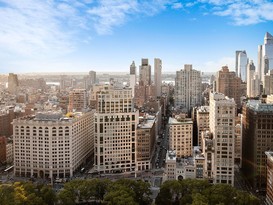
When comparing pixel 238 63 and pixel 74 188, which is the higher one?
pixel 238 63

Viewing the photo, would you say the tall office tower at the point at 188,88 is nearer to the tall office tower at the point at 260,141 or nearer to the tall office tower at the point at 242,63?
the tall office tower at the point at 260,141

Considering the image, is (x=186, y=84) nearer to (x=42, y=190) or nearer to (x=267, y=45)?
(x=267, y=45)

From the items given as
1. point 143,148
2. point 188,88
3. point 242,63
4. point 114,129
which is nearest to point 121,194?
point 114,129

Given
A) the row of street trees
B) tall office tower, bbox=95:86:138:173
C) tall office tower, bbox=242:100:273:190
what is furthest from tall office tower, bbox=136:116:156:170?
tall office tower, bbox=242:100:273:190

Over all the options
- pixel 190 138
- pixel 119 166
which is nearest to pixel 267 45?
pixel 190 138

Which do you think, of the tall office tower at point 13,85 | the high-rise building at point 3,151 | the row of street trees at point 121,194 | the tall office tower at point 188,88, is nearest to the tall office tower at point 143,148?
the row of street trees at point 121,194

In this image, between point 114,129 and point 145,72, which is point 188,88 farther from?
point 114,129

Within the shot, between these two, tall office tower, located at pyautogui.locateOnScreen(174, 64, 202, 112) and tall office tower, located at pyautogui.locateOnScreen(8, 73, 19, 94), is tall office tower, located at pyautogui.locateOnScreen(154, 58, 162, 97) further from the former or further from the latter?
tall office tower, located at pyautogui.locateOnScreen(8, 73, 19, 94)
